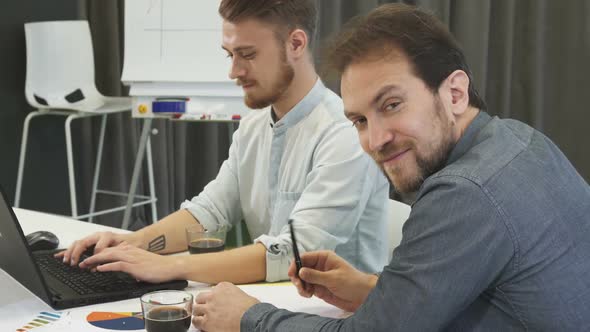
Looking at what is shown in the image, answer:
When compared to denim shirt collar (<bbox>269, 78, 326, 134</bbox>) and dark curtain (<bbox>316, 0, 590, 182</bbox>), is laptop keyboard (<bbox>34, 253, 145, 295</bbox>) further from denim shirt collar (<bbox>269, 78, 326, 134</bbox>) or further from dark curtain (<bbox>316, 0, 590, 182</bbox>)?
dark curtain (<bbox>316, 0, 590, 182</bbox>)

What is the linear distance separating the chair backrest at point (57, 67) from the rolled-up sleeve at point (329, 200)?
2.48m

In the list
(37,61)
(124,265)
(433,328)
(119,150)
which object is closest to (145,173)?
(119,150)

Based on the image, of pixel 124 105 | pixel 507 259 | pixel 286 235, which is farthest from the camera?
pixel 124 105

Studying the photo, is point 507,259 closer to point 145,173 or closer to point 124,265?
point 124,265

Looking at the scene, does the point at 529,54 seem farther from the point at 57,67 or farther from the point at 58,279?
the point at 58,279

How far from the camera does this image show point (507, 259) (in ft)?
3.16

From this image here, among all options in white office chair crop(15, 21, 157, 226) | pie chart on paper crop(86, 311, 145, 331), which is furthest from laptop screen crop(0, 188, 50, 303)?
white office chair crop(15, 21, 157, 226)

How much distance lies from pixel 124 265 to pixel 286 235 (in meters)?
0.38

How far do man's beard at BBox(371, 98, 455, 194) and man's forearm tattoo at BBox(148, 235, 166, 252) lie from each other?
0.89 metres

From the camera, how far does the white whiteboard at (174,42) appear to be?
136 inches

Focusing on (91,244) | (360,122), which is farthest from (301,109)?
(360,122)

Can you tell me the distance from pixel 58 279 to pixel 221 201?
2.16ft

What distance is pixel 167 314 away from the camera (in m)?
1.18

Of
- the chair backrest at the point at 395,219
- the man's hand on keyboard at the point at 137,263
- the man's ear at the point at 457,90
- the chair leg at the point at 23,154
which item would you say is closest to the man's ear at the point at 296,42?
the chair backrest at the point at 395,219
